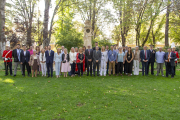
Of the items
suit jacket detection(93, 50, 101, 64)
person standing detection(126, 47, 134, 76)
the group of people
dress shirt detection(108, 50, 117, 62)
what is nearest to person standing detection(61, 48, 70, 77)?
the group of people

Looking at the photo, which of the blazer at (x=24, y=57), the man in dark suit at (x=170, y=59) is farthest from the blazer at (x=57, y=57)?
the man in dark suit at (x=170, y=59)

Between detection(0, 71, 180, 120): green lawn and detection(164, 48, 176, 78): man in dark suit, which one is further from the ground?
detection(164, 48, 176, 78): man in dark suit

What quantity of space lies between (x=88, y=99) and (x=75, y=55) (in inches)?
192

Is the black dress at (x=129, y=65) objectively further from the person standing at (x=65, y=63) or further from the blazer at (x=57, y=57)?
the blazer at (x=57, y=57)

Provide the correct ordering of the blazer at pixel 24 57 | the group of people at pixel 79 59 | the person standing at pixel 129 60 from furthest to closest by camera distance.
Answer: the person standing at pixel 129 60 → the blazer at pixel 24 57 → the group of people at pixel 79 59

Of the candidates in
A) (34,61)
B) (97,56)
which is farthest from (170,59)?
(34,61)

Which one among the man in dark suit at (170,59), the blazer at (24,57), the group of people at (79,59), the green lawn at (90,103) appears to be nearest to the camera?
the green lawn at (90,103)

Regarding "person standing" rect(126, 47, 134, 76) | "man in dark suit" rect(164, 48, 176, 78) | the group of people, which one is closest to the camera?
"man in dark suit" rect(164, 48, 176, 78)

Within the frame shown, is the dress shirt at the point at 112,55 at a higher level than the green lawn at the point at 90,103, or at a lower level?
higher

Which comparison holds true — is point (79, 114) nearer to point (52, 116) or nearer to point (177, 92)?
point (52, 116)

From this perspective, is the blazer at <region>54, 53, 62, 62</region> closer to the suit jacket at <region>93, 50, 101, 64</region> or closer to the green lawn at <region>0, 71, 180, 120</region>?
the suit jacket at <region>93, 50, 101, 64</region>

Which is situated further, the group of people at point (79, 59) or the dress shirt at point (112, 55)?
the dress shirt at point (112, 55)

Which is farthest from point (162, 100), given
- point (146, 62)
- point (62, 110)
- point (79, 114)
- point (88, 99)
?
point (146, 62)

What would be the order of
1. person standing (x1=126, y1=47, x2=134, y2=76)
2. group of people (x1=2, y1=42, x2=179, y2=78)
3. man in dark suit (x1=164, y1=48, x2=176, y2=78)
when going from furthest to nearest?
person standing (x1=126, y1=47, x2=134, y2=76), group of people (x1=2, y1=42, x2=179, y2=78), man in dark suit (x1=164, y1=48, x2=176, y2=78)
